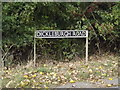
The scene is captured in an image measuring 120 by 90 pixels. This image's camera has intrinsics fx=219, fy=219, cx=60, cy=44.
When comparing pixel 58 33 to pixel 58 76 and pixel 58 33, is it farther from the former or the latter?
pixel 58 76

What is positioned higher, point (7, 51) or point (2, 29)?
point (2, 29)

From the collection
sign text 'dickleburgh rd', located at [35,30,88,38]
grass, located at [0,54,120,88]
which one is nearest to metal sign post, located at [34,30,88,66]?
sign text 'dickleburgh rd', located at [35,30,88,38]

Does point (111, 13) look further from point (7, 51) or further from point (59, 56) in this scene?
point (7, 51)

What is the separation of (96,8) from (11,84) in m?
3.91

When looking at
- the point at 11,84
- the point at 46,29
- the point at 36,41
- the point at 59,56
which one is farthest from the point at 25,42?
the point at 11,84

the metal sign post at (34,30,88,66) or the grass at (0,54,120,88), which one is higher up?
the metal sign post at (34,30,88,66)

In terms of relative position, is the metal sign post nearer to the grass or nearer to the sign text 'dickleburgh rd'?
the sign text 'dickleburgh rd'

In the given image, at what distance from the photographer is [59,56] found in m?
7.39

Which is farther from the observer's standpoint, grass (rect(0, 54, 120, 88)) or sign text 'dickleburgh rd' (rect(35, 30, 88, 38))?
sign text 'dickleburgh rd' (rect(35, 30, 88, 38))

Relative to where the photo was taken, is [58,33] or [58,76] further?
[58,33]

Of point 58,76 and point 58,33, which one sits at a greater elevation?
point 58,33

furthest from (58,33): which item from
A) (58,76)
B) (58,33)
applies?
(58,76)

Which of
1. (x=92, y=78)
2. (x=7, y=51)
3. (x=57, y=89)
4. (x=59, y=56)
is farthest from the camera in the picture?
(x=59, y=56)

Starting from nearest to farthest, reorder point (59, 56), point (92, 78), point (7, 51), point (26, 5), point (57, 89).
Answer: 1. point (57, 89)
2. point (92, 78)
3. point (26, 5)
4. point (7, 51)
5. point (59, 56)
